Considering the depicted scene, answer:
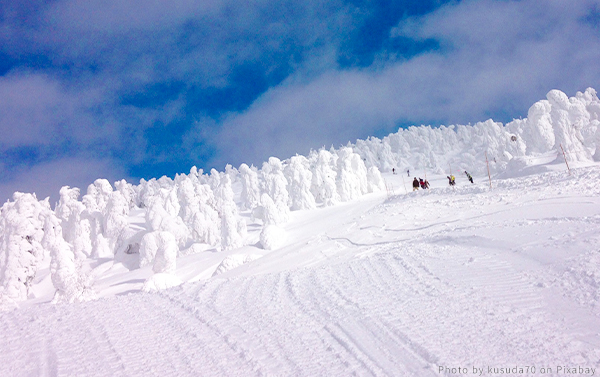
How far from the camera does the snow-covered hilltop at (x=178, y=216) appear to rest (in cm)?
2170

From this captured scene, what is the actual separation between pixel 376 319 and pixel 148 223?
30428 millimetres

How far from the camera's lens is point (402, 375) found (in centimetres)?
398

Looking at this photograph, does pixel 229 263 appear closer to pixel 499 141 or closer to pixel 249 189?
pixel 249 189

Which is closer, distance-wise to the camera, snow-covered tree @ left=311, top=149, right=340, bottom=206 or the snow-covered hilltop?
the snow-covered hilltop

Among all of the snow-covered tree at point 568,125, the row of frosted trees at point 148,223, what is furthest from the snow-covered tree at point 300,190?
the snow-covered tree at point 568,125

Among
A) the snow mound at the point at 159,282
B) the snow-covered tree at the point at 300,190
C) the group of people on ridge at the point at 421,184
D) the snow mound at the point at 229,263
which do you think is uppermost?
the snow-covered tree at the point at 300,190

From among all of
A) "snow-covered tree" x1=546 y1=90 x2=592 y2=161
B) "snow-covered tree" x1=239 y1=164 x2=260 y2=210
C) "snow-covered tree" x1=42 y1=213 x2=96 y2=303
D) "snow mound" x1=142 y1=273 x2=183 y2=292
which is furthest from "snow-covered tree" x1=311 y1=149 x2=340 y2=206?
"snow mound" x1=142 y1=273 x2=183 y2=292

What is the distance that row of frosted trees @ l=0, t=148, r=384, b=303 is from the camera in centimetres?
2136

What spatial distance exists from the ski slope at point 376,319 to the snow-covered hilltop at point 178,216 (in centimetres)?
914

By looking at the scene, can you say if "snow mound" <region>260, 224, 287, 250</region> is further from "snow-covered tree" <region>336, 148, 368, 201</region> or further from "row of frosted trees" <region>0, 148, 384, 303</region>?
"snow-covered tree" <region>336, 148, 368, 201</region>

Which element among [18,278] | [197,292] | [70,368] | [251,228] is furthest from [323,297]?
[251,228]

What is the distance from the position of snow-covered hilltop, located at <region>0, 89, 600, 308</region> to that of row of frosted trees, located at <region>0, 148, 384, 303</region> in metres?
0.08

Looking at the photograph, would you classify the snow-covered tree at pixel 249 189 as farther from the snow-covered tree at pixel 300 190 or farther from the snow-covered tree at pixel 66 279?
the snow-covered tree at pixel 66 279

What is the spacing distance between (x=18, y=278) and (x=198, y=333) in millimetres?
25448
